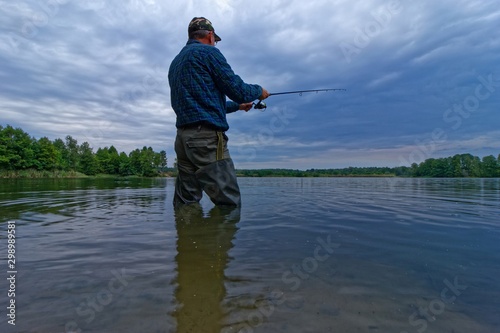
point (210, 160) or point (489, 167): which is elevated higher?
point (489, 167)

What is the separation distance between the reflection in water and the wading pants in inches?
29.6

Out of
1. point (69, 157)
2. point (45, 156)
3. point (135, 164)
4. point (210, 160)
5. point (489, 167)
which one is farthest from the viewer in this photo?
point (135, 164)

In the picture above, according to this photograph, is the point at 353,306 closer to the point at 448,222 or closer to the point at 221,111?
the point at 448,222

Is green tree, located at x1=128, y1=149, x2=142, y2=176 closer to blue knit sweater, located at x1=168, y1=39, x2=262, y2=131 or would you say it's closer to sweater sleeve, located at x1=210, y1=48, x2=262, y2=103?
blue knit sweater, located at x1=168, y1=39, x2=262, y2=131

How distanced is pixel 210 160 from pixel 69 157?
313 ft

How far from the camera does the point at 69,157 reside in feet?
270

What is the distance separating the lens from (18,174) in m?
54.2

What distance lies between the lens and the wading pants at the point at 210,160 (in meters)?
4.27

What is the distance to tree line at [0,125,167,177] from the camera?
5596 centimetres

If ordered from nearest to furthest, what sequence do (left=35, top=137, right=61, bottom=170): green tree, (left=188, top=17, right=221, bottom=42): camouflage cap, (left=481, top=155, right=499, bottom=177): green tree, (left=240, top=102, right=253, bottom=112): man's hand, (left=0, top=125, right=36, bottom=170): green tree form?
(left=188, top=17, right=221, bottom=42): camouflage cap
(left=240, top=102, right=253, bottom=112): man's hand
(left=0, top=125, right=36, bottom=170): green tree
(left=35, top=137, right=61, bottom=170): green tree
(left=481, top=155, right=499, bottom=177): green tree

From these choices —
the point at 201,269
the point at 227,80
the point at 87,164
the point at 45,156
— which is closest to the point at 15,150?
the point at 45,156

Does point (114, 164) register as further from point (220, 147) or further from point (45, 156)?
point (220, 147)

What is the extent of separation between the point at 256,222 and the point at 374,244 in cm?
152

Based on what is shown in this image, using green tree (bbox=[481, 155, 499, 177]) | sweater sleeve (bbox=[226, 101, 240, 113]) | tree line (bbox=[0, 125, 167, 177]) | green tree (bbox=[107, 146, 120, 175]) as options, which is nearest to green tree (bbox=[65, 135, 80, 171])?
tree line (bbox=[0, 125, 167, 177])
